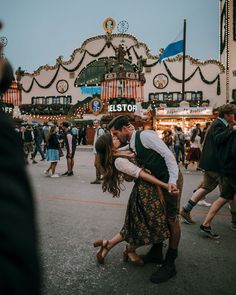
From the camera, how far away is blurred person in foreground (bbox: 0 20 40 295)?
0.60 meters

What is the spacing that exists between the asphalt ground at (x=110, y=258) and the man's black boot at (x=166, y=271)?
0.17 ft

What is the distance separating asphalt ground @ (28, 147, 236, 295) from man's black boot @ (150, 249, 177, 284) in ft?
0.17

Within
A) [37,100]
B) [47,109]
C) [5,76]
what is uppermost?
[37,100]

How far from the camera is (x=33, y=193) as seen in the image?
711 millimetres

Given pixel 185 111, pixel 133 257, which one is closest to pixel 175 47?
pixel 185 111

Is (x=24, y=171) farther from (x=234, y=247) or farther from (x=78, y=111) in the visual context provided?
(x=78, y=111)

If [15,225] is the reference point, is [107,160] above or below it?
below

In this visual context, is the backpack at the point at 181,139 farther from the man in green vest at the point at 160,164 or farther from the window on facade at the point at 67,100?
the window on facade at the point at 67,100

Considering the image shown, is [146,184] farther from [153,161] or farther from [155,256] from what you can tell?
[155,256]

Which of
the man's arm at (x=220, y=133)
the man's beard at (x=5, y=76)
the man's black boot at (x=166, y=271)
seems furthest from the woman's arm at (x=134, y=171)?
the man's beard at (x=5, y=76)

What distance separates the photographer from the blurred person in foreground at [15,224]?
60 centimetres

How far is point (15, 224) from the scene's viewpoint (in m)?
0.62

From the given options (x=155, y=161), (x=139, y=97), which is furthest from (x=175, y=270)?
(x=139, y=97)

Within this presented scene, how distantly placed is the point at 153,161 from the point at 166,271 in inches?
45.4
